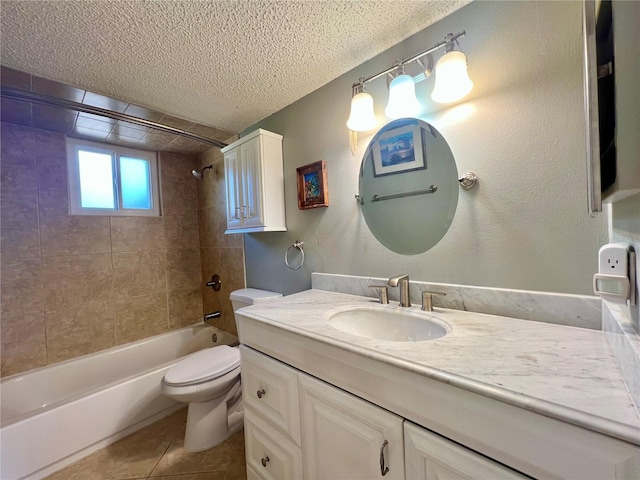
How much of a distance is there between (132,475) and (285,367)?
1.29 m

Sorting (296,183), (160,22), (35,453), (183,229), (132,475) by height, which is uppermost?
(160,22)

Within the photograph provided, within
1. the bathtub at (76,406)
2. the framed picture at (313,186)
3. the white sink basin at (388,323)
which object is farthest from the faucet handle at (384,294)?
the bathtub at (76,406)

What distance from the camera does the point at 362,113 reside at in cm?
121

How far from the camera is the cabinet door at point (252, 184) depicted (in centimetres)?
163

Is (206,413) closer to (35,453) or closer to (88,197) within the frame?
(35,453)

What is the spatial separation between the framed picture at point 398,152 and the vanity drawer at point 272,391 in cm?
100

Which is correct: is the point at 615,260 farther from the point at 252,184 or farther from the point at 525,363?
the point at 252,184

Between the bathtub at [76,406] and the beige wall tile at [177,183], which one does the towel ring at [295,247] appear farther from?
the beige wall tile at [177,183]

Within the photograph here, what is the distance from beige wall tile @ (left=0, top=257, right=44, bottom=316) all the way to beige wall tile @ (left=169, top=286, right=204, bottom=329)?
90 cm

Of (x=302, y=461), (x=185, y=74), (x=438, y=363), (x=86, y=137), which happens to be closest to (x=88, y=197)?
(x=86, y=137)

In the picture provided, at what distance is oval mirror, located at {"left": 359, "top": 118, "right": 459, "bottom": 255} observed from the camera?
3.47ft

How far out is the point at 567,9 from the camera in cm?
78

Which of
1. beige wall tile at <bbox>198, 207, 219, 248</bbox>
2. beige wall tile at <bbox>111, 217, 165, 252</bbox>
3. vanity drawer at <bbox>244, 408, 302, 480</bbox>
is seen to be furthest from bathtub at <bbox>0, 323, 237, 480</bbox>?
vanity drawer at <bbox>244, 408, 302, 480</bbox>

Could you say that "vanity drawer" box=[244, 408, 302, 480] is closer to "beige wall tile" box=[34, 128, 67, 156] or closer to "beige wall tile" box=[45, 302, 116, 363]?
Answer: "beige wall tile" box=[45, 302, 116, 363]
